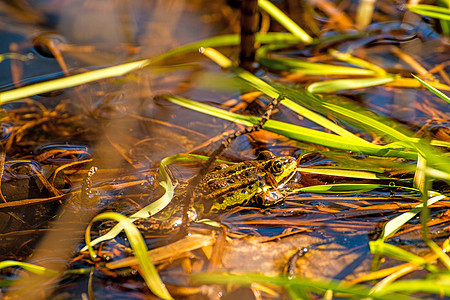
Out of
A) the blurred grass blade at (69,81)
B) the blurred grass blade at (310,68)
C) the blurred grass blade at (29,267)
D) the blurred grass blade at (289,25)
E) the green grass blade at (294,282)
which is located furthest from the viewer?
the blurred grass blade at (289,25)

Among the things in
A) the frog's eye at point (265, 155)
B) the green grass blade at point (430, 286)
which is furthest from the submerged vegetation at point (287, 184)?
the frog's eye at point (265, 155)

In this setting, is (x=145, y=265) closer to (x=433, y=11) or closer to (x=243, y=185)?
(x=243, y=185)

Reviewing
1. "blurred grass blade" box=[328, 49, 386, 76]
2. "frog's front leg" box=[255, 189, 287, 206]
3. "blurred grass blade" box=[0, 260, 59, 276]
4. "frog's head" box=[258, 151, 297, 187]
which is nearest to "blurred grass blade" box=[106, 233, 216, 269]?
"blurred grass blade" box=[0, 260, 59, 276]

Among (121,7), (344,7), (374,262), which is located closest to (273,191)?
(374,262)

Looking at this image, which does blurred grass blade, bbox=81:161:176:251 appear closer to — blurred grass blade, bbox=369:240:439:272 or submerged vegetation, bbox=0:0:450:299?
submerged vegetation, bbox=0:0:450:299

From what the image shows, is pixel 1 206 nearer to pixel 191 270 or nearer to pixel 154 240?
pixel 154 240

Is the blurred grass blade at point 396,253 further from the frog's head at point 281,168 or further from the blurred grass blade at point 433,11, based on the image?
the blurred grass blade at point 433,11

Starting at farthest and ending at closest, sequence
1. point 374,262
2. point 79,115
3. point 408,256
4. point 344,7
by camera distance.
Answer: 1. point 344,7
2. point 79,115
3. point 374,262
4. point 408,256
